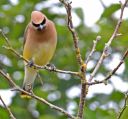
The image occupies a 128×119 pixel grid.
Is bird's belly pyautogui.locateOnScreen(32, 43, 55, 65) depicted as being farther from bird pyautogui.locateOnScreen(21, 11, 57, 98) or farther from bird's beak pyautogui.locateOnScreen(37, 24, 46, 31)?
bird's beak pyautogui.locateOnScreen(37, 24, 46, 31)

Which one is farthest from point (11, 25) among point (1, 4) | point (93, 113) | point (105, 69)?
point (93, 113)

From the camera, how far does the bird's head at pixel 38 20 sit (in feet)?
13.1

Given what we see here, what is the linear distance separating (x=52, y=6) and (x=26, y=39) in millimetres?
1275

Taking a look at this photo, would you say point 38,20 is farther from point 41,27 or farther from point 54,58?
point 54,58

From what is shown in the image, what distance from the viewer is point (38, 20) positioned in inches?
158

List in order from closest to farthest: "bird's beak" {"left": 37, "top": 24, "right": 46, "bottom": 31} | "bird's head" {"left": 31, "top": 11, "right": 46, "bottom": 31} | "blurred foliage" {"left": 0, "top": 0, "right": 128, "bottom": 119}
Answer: "bird's head" {"left": 31, "top": 11, "right": 46, "bottom": 31}, "bird's beak" {"left": 37, "top": 24, "right": 46, "bottom": 31}, "blurred foliage" {"left": 0, "top": 0, "right": 128, "bottom": 119}

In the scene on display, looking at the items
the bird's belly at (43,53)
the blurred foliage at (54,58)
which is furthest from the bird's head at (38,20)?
Result: the blurred foliage at (54,58)

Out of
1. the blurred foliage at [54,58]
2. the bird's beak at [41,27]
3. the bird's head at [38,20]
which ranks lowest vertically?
the bird's head at [38,20]

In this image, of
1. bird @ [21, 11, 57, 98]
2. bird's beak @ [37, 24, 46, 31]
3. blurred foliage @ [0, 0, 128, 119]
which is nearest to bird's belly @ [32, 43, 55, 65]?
bird @ [21, 11, 57, 98]

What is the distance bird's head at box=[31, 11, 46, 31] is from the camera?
4.01 metres

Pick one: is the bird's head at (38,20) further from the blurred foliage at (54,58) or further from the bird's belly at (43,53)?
the blurred foliage at (54,58)

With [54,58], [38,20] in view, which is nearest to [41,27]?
[38,20]

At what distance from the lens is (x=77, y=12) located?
549 cm

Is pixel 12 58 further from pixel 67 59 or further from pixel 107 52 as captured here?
pixel 107 52
